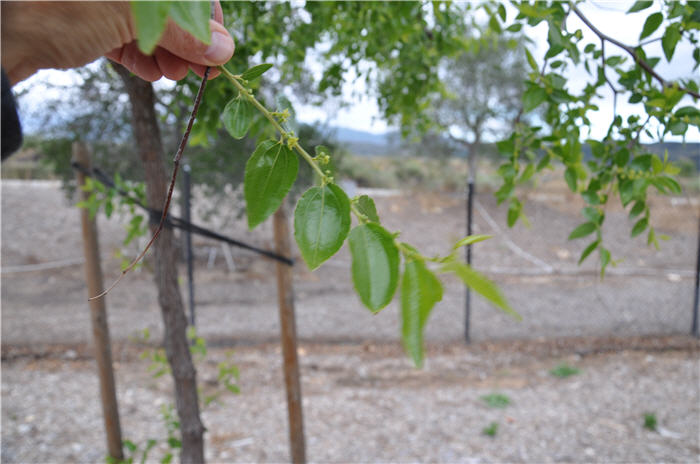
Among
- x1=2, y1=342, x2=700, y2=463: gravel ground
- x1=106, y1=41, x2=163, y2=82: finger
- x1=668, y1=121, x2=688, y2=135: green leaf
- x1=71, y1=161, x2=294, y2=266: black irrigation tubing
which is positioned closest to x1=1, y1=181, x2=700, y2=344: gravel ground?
x1=2, y1=342, x2=700, y2=463: gravel ground

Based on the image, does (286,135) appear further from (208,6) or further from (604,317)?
(604,317)

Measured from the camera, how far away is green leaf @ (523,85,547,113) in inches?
43.5

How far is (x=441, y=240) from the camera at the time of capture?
8.88 m

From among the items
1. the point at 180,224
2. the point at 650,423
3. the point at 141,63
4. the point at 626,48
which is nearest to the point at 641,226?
the point at 626,48

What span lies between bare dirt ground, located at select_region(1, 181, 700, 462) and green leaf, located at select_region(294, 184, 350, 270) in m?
1.42

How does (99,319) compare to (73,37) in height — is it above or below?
below

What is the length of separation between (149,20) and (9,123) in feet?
1.17

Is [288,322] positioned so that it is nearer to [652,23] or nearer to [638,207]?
[638,207]

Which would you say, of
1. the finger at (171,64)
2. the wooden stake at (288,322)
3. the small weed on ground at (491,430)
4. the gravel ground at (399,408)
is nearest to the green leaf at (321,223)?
the finger at (171,64)

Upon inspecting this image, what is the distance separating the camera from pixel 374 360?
457 cm

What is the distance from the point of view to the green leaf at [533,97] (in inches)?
43.5

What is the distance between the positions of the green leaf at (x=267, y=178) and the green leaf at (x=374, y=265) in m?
0.11

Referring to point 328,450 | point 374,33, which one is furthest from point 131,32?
point 328,450

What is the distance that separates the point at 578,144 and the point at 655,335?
489 cm
